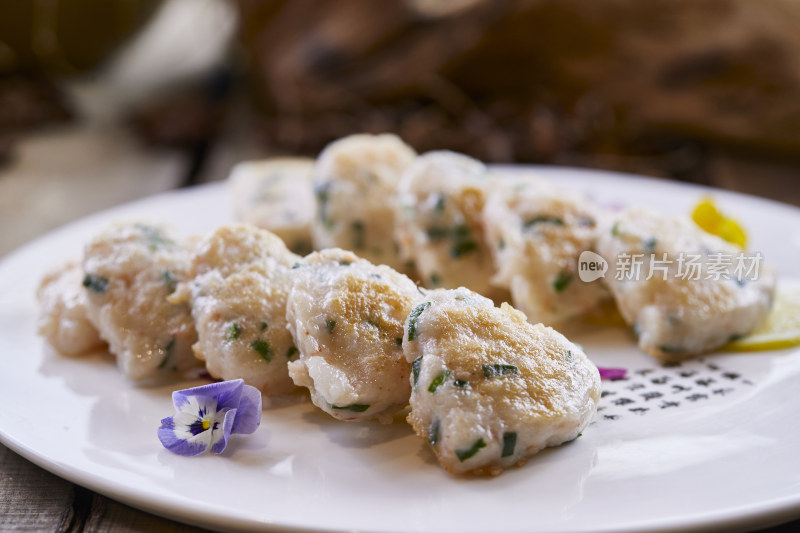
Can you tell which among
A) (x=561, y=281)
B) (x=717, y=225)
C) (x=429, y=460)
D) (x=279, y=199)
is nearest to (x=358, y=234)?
(x=279, y=199)

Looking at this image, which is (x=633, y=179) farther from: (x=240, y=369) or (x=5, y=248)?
(x=5, y=248)

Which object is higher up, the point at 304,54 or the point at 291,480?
the point at 304,54

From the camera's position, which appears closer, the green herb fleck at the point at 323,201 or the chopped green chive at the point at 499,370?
the chopped green chive at the point at 499,370

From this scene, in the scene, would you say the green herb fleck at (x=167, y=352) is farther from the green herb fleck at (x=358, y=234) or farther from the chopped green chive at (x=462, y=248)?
the chopped green chive at (x=462, y=248)

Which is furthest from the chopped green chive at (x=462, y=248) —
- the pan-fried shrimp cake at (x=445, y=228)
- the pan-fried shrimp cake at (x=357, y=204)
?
the pan-fried shrimp cake at (x=357, y=204)

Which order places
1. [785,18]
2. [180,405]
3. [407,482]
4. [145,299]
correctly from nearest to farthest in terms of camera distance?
[407,482] → [180,405] → [145,299] → [785,18]

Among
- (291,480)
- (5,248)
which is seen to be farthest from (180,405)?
(5,248)

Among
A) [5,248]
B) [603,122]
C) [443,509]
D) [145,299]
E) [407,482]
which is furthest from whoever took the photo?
[603,122]
